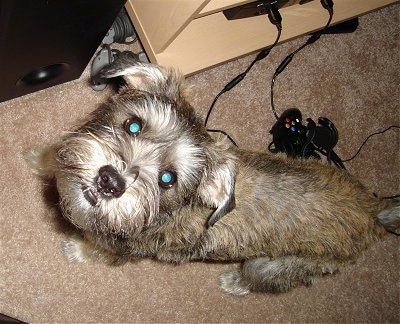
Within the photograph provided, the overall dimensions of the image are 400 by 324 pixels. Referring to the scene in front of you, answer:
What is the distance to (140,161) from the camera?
1975 mm

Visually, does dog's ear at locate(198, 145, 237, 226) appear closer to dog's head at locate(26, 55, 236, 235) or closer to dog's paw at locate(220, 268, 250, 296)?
dog's head at locate(26, 55, 236, 235)

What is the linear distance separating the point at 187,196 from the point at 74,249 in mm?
939

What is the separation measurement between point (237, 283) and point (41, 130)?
153 cm

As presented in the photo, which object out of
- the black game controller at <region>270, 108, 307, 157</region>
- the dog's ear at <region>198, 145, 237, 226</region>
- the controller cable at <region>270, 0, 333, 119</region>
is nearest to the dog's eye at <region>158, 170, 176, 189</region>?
the dog's ear at <region>198, 145, 237, 226</region>

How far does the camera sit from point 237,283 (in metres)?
3.01

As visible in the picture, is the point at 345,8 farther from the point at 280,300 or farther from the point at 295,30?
the point at 280,300

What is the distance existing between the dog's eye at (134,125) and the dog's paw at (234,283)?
1.37 metres

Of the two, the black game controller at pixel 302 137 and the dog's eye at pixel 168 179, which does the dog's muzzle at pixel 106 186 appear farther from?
the black game controller at pixel 302 137

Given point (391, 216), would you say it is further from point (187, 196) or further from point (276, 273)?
point (187, 196)

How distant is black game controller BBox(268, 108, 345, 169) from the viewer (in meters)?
3.20

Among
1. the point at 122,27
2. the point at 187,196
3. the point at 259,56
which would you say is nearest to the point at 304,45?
the point at 259,56

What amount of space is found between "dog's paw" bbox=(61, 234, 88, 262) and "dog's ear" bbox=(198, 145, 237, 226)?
900mm

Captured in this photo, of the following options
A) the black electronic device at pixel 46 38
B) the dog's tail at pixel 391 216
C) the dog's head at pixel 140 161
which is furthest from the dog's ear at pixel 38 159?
the dog's tail at pixel 391 216

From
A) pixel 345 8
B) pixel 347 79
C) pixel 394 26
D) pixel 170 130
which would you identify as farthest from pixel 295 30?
pixel 170 130
